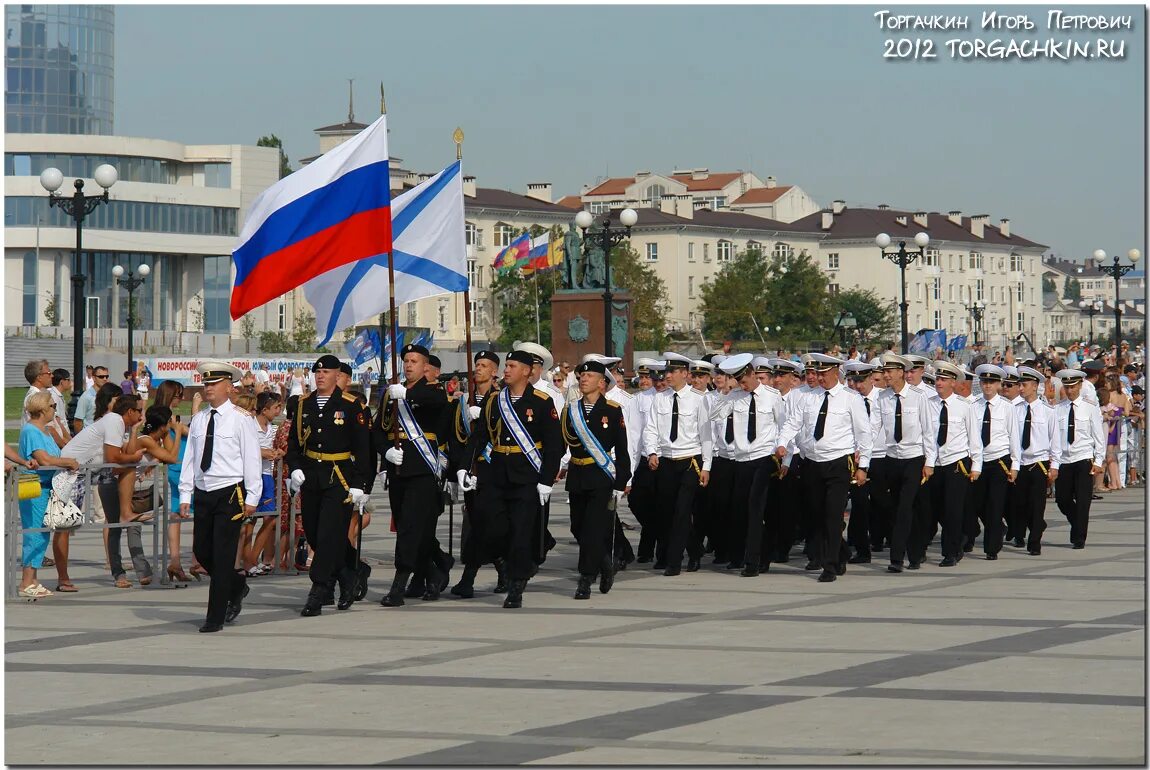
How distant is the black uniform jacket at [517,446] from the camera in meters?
13.8

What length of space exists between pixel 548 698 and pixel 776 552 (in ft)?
26.7

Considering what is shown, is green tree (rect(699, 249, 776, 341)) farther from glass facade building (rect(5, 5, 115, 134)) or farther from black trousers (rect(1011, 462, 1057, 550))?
black trousers (rect(1011, 462, 1057, 550))

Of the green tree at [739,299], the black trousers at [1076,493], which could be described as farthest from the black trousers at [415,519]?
the green tree at [739,299]

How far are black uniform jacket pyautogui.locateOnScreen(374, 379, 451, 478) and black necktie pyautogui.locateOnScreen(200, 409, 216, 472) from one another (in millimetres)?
1600

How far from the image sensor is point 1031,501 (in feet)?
59.2

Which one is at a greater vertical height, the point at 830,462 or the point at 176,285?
the point at 176,285

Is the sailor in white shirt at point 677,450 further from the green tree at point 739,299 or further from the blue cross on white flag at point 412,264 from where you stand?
the green tree at point 739,299

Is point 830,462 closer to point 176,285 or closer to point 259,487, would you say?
point 259,487

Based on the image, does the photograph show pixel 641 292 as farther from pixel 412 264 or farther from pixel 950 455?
pixel 412 264

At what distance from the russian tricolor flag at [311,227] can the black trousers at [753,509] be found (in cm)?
398

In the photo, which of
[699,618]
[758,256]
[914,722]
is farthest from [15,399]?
[758,256]

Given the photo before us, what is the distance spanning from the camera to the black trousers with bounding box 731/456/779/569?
1584 cm

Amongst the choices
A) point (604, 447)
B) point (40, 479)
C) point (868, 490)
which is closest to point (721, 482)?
point (868, 490)

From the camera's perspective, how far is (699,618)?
12781mm
